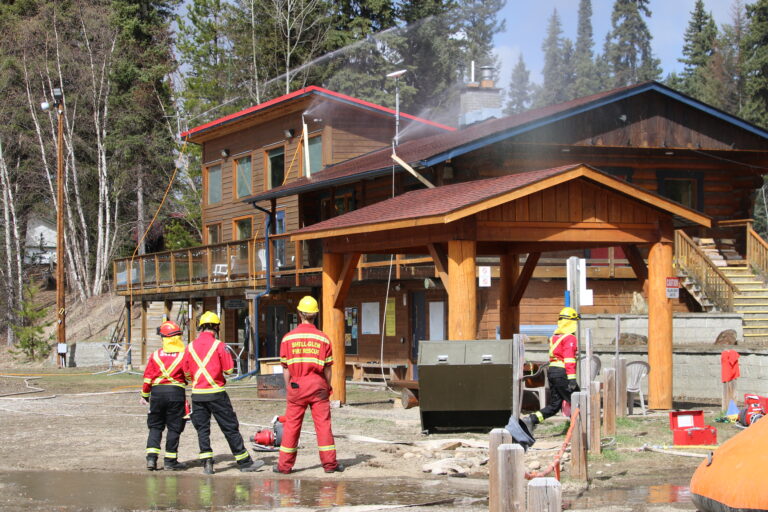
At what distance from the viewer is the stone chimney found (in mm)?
29547

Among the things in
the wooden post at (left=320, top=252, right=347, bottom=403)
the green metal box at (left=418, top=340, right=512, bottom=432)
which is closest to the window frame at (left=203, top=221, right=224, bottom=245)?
the wooden post at (left=320, top=252, right=347, bottom=403)

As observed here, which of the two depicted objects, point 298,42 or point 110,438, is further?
point 298,42

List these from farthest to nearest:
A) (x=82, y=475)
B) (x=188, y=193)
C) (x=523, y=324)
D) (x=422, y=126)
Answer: (x=188, y=193) < (x=422, y=126) < (x=523, y=324) < (x=82, y=475)

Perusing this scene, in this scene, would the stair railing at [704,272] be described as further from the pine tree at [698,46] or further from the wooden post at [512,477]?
the pine tree at [698,46]

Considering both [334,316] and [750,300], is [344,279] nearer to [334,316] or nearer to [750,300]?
[334,316]

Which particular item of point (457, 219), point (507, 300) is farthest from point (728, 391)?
point (457, 219)

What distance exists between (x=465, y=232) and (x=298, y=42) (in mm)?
34199

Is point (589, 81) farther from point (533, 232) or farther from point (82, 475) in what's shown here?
point (82, 475)

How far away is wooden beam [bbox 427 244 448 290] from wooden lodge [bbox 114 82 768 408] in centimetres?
6

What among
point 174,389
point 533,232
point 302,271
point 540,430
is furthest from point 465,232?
point 302,271

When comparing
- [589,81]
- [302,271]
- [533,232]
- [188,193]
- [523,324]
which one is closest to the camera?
[533,232]

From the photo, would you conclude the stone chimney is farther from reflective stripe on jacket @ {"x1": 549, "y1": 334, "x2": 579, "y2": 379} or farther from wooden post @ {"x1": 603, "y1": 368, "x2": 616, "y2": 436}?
wooden post @ {"x1": 603, "y1": 368, "x2": 616, "y2": 436}

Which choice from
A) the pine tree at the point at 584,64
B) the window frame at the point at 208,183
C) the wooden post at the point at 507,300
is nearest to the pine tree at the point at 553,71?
the pine tree at the point at 584,64

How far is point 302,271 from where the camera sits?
1086 inches
